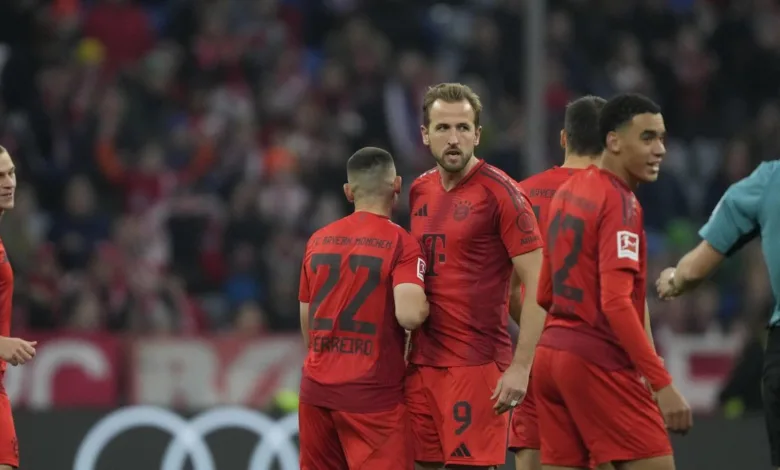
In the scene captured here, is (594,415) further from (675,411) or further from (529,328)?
(529,328)

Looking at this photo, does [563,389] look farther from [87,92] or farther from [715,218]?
[87,92]

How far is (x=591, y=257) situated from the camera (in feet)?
19.5

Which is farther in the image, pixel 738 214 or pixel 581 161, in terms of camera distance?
pixel 581 161

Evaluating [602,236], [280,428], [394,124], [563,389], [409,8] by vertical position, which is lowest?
[280,428]

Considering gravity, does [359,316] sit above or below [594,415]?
above

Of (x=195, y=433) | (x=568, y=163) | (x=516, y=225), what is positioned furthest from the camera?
(x=195, y=433)

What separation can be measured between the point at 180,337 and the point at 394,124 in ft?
12.3

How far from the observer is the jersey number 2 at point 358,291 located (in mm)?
6613

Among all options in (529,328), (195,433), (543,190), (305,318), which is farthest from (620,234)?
(195,433)

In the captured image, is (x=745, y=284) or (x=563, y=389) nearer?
(x=563, y=389)

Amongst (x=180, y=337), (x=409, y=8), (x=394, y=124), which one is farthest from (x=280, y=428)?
(x=409, y=8)

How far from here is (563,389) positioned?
6.00 meters

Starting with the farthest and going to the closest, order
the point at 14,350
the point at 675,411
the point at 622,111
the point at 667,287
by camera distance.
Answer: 1. the point at 14,350
2. the point at 667,287
3. the point at 622,111
4. the point at 675,411

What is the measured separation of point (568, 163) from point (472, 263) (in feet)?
2.88
